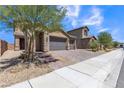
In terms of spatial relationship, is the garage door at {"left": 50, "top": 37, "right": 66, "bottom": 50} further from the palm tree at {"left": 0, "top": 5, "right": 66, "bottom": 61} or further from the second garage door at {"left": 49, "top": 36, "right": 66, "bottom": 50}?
the palm tree at {"left": 0, "top": 5, "right": 66, "bottom": 61}

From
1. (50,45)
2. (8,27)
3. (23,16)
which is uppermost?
(23,16)

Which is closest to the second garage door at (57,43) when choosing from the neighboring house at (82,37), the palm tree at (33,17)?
the neighboring house at (82,37)

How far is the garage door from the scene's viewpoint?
24.5 m

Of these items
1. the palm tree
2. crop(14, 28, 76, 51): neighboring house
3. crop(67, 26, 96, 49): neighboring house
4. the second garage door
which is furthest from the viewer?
crop(67, 26, 96, 49): neighboring house

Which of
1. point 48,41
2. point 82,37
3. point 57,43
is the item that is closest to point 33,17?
point 48,41

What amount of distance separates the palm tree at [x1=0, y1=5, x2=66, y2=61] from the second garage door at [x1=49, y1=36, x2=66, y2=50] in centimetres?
1241

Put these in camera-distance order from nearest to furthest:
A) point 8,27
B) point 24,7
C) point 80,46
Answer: point 24,7 → point 8,27 → point 80,46

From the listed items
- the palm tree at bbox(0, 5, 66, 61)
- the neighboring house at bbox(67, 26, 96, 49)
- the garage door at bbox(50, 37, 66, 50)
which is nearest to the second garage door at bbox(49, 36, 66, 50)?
the garage door at bbox(50, 37, 66, 50)

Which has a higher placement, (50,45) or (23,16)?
(23,16)

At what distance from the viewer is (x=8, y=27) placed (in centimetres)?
1155

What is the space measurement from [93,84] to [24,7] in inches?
267

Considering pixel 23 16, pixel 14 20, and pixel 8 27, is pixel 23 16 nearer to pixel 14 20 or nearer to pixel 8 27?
pixel 14 20
